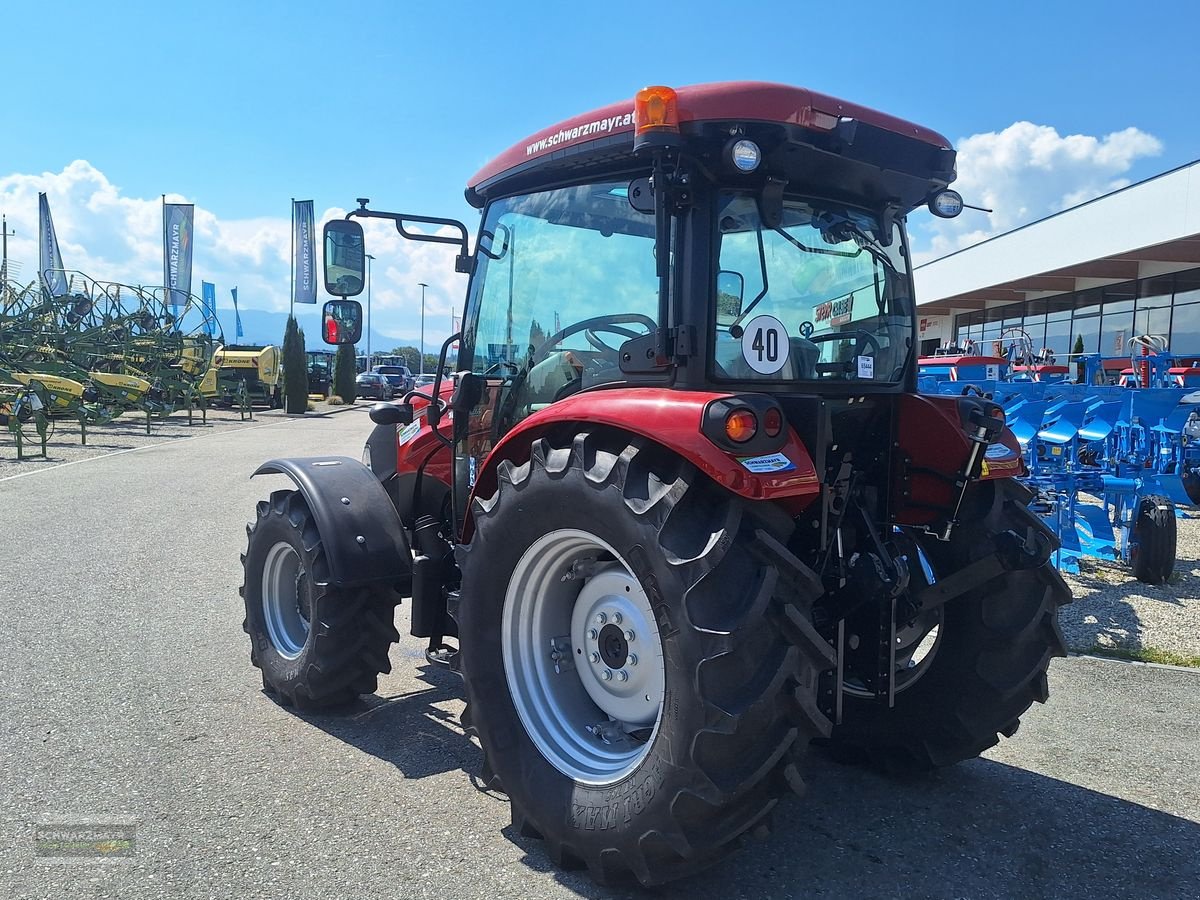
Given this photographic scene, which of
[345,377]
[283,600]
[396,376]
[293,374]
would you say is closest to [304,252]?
[283,600]

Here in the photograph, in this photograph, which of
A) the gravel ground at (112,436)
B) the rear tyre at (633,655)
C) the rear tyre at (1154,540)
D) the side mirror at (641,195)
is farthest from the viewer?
the gravel ground at (112,436)

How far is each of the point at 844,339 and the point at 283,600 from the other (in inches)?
117

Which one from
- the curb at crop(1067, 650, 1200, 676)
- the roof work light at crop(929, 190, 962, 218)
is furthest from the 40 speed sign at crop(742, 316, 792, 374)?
the curb at crop(1067, 650, 1200, 676)

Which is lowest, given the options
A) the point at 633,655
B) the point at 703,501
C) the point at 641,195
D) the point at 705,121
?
the point at 633,655

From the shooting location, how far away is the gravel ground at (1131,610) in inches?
221

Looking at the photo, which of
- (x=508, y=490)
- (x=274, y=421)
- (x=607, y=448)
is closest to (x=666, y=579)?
(x=607, y=448)

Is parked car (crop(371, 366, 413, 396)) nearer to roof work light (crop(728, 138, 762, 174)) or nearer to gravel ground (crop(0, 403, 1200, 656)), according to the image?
gravel ground (crop(0, 403, 1200, 656))

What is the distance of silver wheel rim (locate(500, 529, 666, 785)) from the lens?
2918mm

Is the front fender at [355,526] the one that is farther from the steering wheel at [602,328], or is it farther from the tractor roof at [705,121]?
the tractor roof at [705,121]

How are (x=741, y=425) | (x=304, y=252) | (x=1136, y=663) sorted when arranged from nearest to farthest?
(x=741, y=425) → (x=1136, y=663) → (x=304, y=252)

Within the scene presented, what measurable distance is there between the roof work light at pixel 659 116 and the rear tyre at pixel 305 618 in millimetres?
2287

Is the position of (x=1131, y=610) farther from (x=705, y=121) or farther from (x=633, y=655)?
(x=705, y=121)

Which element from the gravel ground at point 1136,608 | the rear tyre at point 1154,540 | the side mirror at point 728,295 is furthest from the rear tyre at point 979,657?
the rear tyre at point 1154,540

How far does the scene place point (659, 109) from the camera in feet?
9.04
